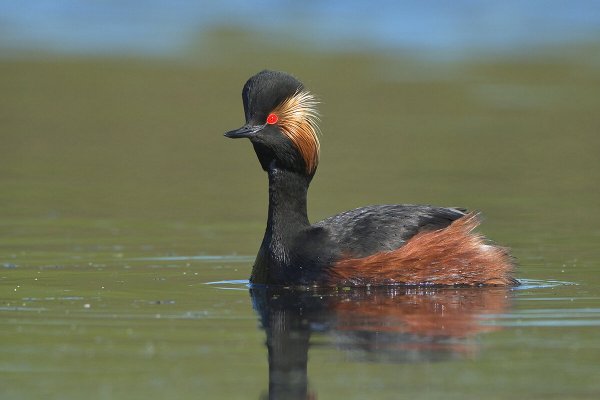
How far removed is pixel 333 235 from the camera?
1241cm

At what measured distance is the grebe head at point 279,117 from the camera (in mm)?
12453

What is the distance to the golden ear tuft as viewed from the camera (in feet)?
41.1

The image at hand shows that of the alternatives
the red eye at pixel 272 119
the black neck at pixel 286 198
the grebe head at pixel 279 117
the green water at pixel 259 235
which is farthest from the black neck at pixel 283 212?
the red eye at pixel 272 119

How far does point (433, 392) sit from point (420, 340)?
1.39 m

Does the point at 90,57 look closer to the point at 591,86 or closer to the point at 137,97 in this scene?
the point at 137,97

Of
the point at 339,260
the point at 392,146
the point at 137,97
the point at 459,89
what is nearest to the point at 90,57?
the point at 137,97

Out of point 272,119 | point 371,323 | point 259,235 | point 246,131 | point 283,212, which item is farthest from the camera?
point 259,235

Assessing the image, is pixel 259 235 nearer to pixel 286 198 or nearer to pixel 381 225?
pixel 286 198

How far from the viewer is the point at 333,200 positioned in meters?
18.1

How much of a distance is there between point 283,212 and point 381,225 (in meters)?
1.00

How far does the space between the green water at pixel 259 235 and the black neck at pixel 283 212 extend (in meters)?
0.40

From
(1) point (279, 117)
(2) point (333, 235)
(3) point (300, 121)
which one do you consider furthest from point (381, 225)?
(1) point (279, 117)

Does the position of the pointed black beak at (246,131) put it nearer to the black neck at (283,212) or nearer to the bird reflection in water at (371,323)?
the black neck at (283,212)

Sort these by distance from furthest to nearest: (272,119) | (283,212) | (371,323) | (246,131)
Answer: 1. (283,212)
2. (272,119)
3. (246,131)
4. (371,323)
